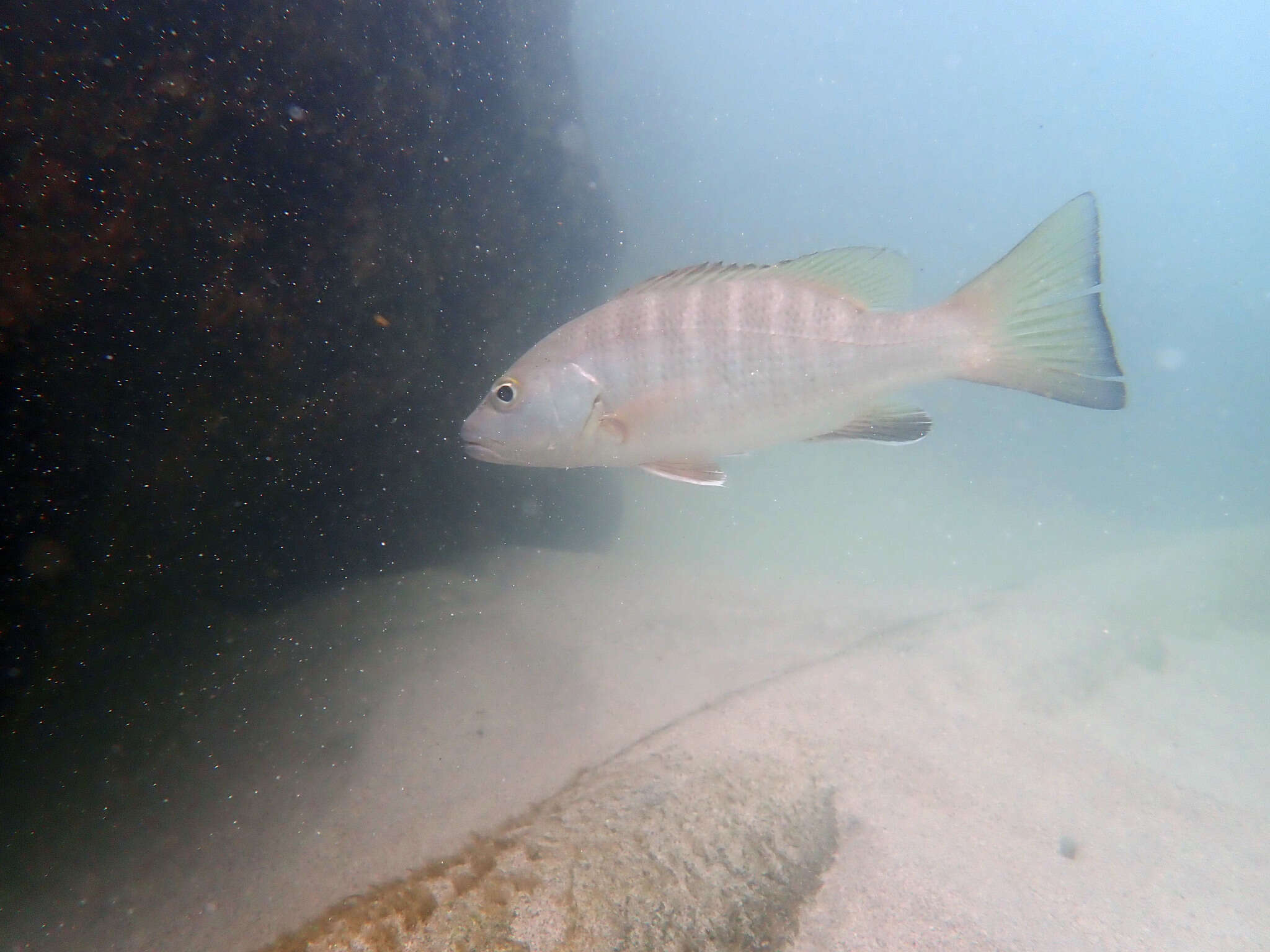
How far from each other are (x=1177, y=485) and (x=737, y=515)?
55696mm

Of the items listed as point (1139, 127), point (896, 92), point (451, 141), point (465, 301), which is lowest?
point (465, 301)

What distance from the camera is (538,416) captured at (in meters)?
2.40

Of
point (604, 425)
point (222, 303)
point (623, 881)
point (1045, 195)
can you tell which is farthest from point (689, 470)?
point (1045, 195)

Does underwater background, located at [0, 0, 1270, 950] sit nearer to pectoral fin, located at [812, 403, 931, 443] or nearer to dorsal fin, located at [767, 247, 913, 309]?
dorsal fin, located at [767, 247, 913, 309]

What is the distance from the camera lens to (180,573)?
14.2 ft

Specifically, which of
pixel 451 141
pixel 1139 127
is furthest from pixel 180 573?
pixel 1139 127

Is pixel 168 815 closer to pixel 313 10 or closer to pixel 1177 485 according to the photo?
pixel 313 10

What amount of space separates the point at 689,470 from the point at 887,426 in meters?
0.88

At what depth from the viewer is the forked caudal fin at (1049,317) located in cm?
218

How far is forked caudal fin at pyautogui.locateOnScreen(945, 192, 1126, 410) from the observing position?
7.15ft

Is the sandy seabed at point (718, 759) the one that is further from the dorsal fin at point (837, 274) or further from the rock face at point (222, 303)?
the dorsal fin at point (837, 274)

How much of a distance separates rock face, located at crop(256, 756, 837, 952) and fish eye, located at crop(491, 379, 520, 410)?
1788mm

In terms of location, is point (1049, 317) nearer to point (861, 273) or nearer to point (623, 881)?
point (861, 273)

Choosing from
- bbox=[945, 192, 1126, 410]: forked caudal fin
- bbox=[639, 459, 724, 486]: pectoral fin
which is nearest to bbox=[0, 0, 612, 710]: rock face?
bbox=[639, 459, 724, 486]: pectoral fin
